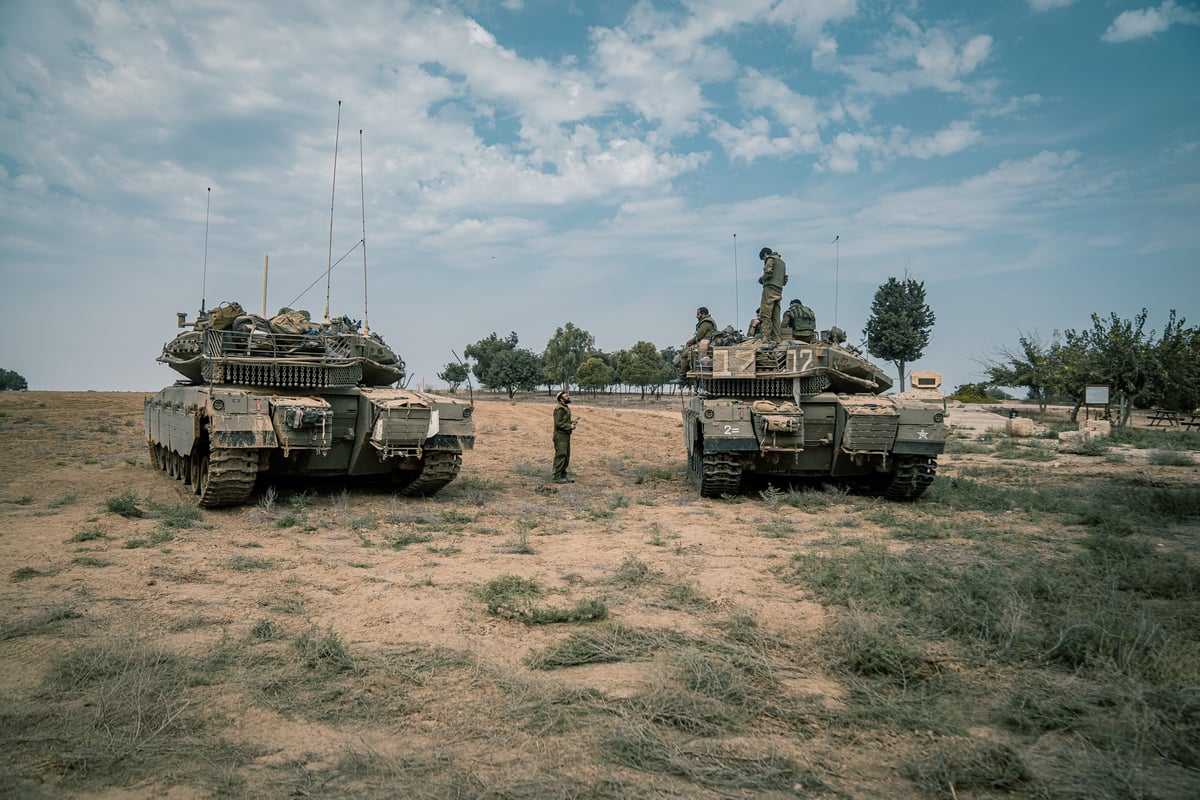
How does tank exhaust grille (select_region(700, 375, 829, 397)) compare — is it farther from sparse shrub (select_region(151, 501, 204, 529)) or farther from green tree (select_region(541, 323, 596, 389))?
green tree (select_region(541, 323, 596, 389))

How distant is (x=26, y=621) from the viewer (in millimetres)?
5336

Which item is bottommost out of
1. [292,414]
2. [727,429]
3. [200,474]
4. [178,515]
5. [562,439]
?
[178,515]

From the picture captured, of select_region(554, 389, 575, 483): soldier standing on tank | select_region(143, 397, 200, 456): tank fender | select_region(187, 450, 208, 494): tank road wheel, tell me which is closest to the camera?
select_region(143, 397, 200, 456): tank fender

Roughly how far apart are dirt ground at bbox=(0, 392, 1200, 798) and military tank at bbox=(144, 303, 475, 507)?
570mm

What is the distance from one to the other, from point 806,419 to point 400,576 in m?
6.72

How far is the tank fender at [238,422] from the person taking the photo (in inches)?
376

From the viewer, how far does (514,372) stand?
4984 cm

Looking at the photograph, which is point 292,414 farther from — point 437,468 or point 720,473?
point 720,473

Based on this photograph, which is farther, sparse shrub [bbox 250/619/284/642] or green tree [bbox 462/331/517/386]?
green tree [bbox 462/331/517/386]

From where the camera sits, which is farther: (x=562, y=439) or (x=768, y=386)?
(x=562, y=439)

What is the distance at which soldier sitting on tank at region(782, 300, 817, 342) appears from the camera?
13.3 m

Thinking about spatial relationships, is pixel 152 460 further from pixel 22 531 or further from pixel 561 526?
pixel 561 526

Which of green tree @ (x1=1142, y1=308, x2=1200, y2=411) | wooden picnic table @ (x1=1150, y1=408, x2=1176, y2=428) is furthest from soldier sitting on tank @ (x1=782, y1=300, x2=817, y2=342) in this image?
wooden picnic table @ (x1=1150, y1=408, x2=1176, y2=428)

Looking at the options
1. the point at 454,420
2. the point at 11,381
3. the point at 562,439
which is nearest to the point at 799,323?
the point at 562,439
